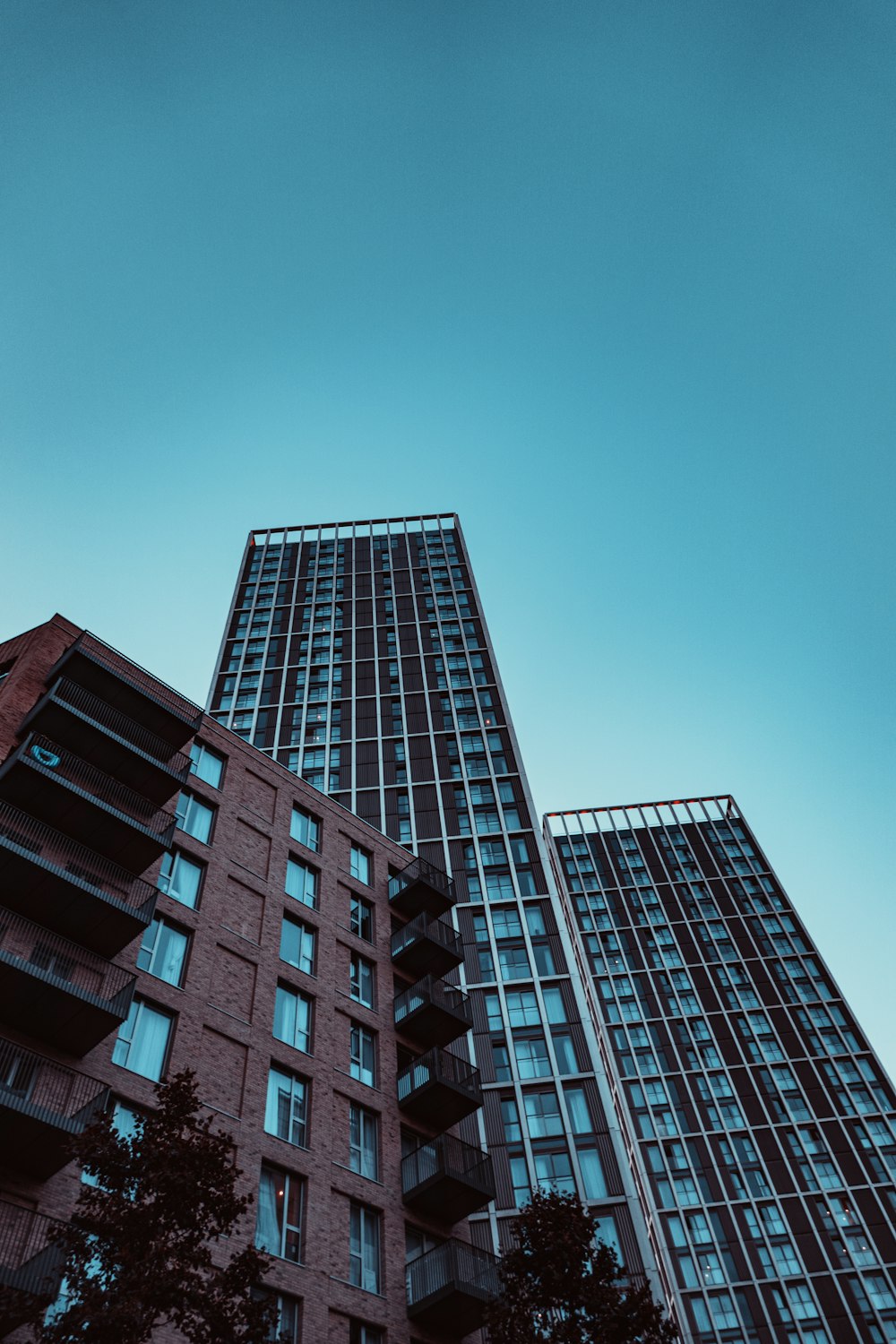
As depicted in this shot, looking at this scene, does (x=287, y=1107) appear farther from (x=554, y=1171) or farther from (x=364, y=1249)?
(x=554, y=1171)

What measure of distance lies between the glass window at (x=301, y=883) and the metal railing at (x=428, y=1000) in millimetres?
3902

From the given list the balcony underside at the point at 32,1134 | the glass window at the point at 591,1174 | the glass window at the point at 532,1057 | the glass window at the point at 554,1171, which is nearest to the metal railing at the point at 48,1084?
the balcony underside at the point at 32,1134

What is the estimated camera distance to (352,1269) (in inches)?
960

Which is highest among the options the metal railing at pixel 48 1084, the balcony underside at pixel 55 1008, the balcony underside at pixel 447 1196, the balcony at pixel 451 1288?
the balcony underside at pixel 447 1196

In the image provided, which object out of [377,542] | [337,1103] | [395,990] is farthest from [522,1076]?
[377,542]

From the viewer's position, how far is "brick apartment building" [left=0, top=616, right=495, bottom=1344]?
21.5m

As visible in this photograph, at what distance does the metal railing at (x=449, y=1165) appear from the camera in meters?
27.2

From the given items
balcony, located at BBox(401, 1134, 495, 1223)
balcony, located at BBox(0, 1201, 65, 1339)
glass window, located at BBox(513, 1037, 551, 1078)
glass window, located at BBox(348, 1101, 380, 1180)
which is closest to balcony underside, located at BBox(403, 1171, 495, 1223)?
balcony, located at BBox(401, 1134, 495, 1223)

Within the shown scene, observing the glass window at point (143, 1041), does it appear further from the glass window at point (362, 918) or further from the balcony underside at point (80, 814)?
the glass window at point (362, 918)

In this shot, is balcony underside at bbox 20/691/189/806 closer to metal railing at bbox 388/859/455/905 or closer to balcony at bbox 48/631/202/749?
balcony at bbox 48/631/202/749

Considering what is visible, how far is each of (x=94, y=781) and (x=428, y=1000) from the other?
37.9 ft

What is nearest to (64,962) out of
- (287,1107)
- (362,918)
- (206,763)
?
(287,1107)

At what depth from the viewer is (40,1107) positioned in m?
18.6

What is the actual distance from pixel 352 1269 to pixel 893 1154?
6304cm
